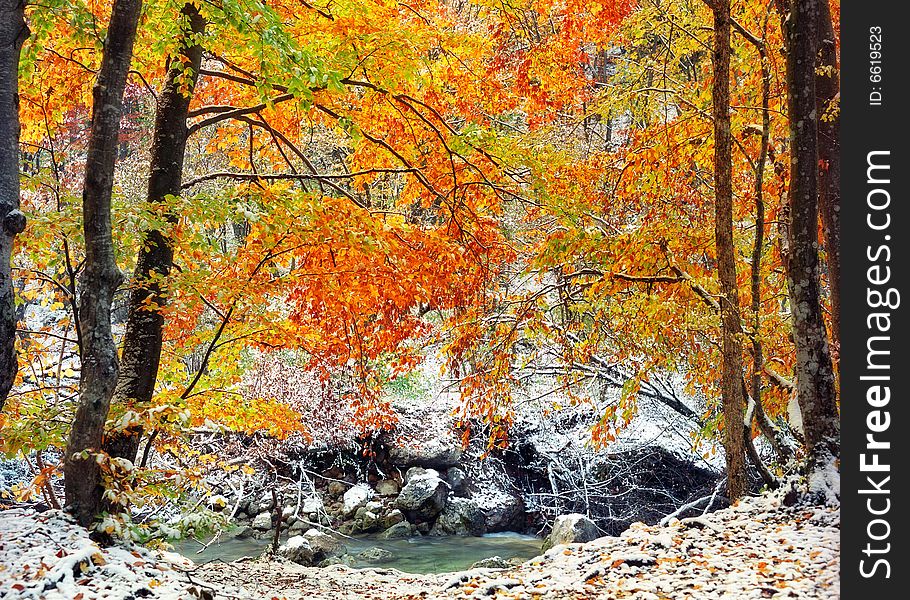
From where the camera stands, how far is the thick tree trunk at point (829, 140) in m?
4.90

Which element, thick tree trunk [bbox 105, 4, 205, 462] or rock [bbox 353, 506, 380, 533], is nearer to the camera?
thick tree trunk [bbox 105, 4, 205, 462]

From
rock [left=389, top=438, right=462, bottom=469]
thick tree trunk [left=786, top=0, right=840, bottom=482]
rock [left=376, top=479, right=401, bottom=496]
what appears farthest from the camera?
rock [left=389, top=438, right=462, bottom=469]

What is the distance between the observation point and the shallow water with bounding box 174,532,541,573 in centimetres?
894

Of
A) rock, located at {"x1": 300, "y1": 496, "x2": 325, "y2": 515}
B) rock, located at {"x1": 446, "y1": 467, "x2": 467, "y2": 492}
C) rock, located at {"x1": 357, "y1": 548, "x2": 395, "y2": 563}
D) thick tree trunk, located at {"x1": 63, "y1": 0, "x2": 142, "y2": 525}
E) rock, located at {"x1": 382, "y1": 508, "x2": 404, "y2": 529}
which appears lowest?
rock, located at {"x1": 357, "y1": 548, "x2": 395, "y2": 563}

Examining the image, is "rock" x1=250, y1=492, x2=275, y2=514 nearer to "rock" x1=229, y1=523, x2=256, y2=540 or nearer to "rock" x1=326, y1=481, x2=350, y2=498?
"rock" x1=229, y1=523, x2=256, y2=540

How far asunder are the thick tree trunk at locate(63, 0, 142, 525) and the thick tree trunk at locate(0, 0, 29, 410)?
56 centimetres

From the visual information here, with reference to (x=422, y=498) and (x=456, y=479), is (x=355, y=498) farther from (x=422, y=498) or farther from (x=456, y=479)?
(x=456, y=479)

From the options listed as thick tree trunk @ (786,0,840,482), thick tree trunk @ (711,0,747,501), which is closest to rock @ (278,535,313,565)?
thick tree trunk @ (711,0,747,501)

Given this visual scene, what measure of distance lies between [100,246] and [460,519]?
Answer: 26.6ft

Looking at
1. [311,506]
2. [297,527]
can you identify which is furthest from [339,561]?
[311,506]

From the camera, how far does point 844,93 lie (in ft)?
9.67

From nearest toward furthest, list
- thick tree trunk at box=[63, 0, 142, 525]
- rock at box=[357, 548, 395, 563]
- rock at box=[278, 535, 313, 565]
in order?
thick tree trunk at box=[63, 0, 142, 525] < rock at box=[278, 535, 313, 565] < rock at box=[357, 548, 395, 563]

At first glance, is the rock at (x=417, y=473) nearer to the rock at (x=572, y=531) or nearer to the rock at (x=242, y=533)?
the rock at (x=242, y=533)

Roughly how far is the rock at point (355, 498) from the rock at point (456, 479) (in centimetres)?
129
